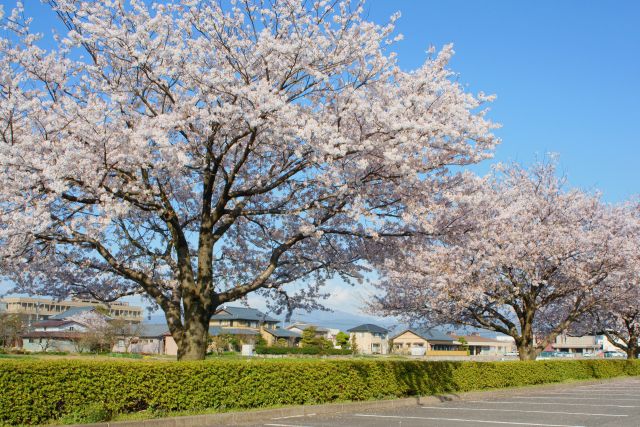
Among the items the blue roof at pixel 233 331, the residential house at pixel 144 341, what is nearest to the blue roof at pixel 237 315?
the blue roof at pixel 233 331

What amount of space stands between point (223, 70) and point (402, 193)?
5277 millimetres

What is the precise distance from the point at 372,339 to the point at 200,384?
94.8 meters

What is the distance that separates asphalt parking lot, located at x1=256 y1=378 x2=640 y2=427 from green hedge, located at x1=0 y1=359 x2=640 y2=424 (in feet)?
2.49

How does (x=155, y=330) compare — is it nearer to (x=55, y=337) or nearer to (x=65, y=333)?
(x=65, y=333)

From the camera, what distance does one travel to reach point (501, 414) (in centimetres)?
1510

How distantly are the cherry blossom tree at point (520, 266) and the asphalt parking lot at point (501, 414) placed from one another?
442 cm

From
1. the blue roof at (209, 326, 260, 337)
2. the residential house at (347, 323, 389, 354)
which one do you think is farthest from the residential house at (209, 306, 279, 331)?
the residential house at (347, 323, 389, 354)

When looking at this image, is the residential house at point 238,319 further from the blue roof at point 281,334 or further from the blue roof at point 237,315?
the blue roof at point 281,334

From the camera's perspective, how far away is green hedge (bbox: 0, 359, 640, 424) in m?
10.1

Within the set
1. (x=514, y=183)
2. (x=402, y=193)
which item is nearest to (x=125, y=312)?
(x=514, y=183)

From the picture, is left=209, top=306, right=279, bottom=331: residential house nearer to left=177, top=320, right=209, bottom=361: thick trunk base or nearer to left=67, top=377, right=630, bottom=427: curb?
left=67, top=377, right=630, bottom=427: curb

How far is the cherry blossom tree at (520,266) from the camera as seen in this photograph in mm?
21719

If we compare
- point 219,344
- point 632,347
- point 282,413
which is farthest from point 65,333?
point 282,413

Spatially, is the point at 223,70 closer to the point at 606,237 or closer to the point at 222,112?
the point at 222,112
